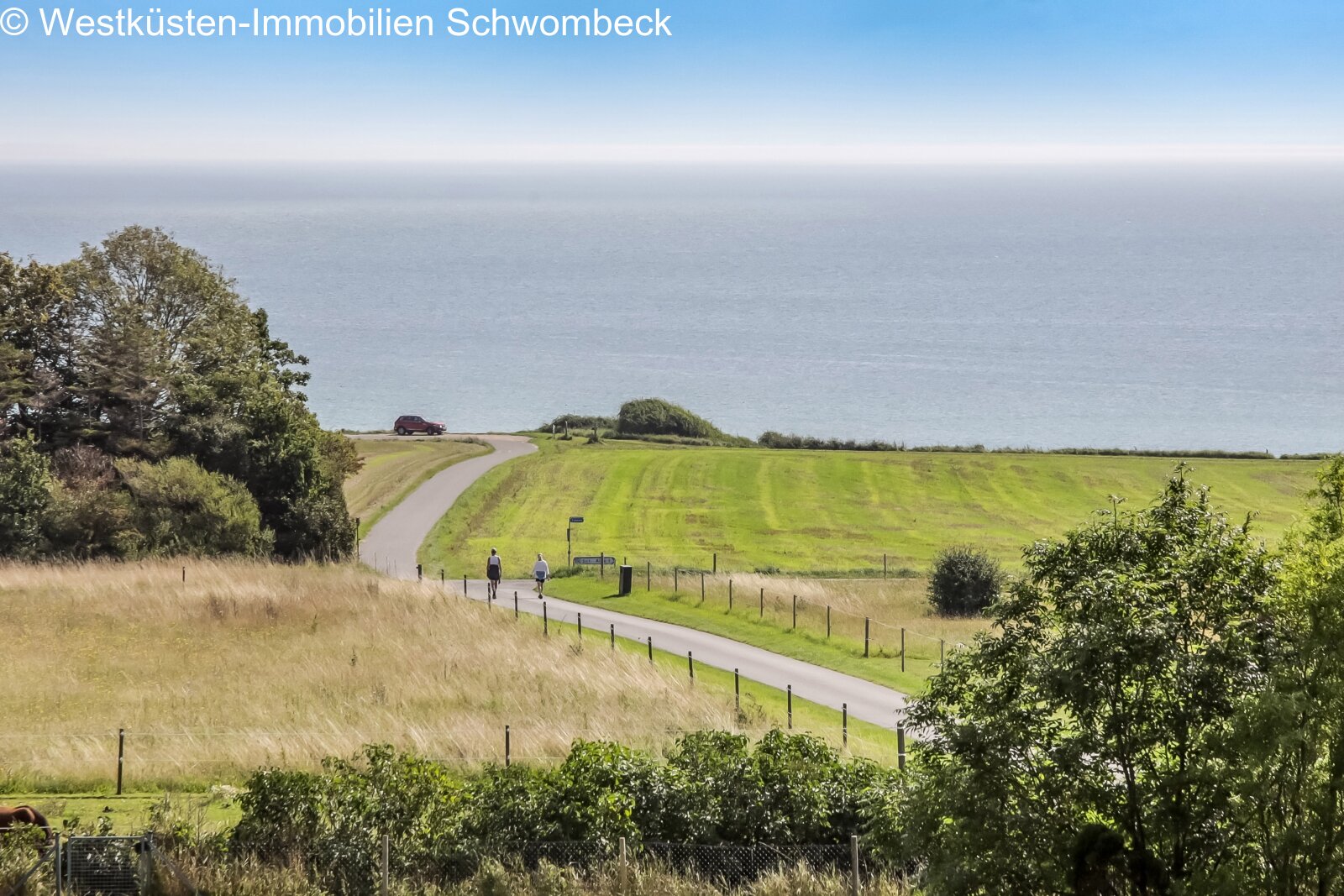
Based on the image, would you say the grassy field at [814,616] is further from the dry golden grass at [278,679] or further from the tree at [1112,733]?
the tree at [1112,733]

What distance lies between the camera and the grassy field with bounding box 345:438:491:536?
2469 inches

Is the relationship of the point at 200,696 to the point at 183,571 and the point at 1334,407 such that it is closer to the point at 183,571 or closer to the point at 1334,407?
the point at 183,571

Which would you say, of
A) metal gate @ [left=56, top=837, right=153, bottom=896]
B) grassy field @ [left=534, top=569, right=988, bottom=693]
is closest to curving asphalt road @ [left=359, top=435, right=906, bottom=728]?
grassy field @ [left=534, top=569, right=988, bottom=693]

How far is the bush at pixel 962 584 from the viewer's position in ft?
138

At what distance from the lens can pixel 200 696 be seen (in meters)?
27.0

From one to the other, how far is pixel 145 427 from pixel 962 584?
28456mm

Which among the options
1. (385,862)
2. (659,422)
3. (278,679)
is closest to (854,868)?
(385,862)

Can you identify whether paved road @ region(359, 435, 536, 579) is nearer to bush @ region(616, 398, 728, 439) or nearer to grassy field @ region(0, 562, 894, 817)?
grassy field @ region(0, 562, 894, 817)

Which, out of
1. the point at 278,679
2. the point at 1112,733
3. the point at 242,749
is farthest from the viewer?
the point at 278,679

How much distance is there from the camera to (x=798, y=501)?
70688 millimetres

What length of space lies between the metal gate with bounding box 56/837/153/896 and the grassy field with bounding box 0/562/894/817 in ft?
10.5

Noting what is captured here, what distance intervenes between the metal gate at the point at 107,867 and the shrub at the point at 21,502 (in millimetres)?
29239

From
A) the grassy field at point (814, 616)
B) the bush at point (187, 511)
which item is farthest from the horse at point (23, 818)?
the bush at point (187, 511)

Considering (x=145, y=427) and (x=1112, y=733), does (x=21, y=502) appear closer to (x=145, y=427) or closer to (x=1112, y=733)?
(x=145, y=427)
